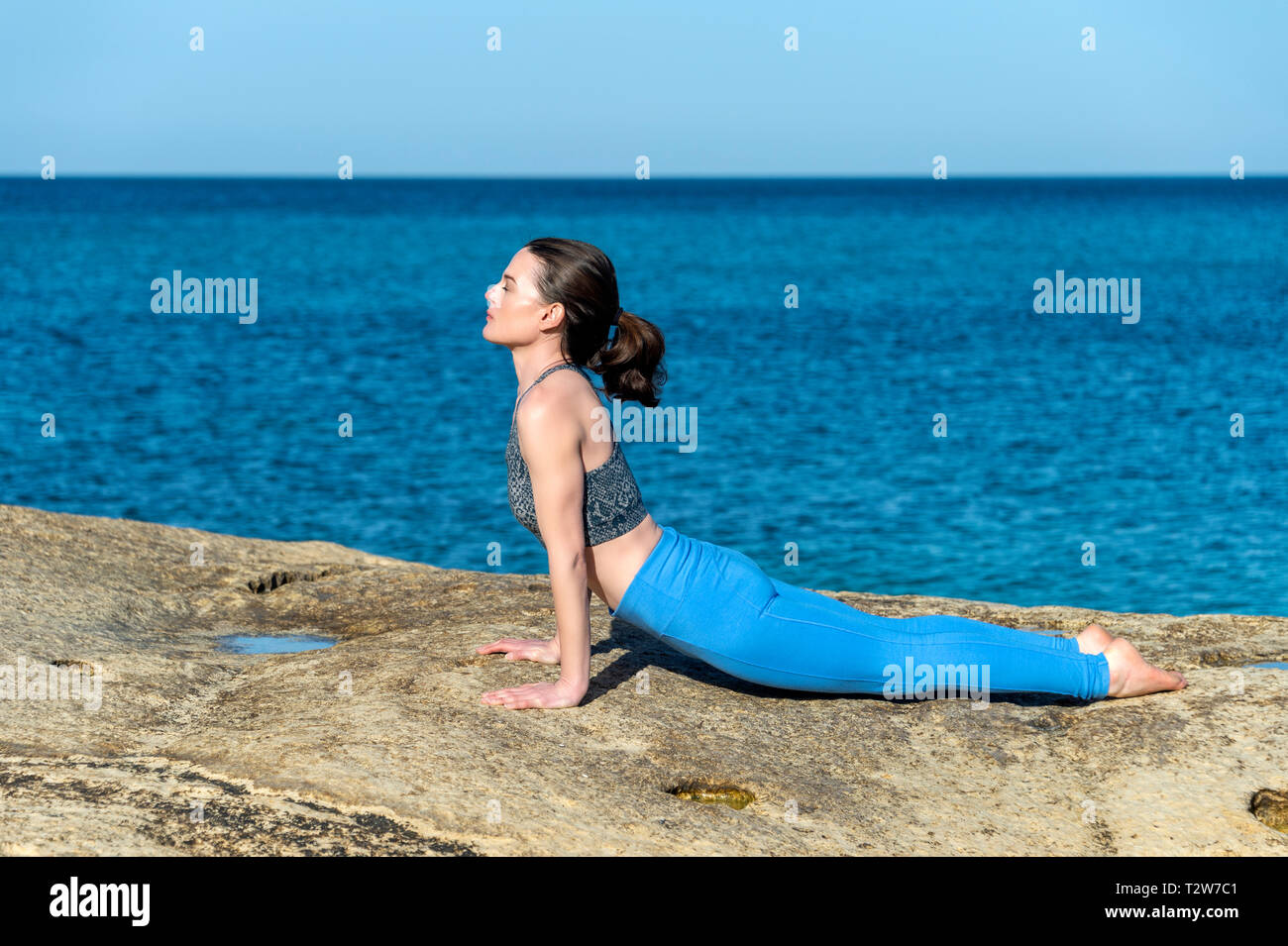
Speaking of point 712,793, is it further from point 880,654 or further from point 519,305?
point 519,305

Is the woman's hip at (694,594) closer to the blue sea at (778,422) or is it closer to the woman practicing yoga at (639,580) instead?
the woman practicing yoga at (639,580)

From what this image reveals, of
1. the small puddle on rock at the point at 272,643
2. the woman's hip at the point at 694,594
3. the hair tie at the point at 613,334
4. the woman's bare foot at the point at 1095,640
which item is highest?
the hair tie at the point at 613,334

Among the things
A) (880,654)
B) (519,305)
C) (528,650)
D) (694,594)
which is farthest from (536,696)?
(519,305)

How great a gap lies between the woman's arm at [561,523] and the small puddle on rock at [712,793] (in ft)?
1.88

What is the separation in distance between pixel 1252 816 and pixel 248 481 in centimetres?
1467

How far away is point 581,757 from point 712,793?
43 centimetres

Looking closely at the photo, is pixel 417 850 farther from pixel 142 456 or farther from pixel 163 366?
pixel 163 366

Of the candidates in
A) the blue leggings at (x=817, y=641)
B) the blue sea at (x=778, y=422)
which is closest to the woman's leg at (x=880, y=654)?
the blue leggings at (x=817, y=641)

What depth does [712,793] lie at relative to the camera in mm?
3820

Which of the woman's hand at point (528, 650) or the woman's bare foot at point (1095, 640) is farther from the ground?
the woman's bare foot at point (1095, 640)

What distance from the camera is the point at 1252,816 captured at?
3785 mm

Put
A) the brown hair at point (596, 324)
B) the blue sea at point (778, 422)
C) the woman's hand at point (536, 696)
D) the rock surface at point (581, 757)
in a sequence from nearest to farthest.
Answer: the rock surface at point (581, 757) → the woman's hand at point (536, 696) → the brown hair at point (596, 324) → the blue sea at point (778, 422)

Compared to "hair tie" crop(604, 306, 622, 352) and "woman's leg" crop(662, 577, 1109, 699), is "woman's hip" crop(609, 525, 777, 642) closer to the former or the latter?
"woman's leg" crop(662, 577, 1109, 699)

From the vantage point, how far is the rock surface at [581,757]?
3.35 metres
